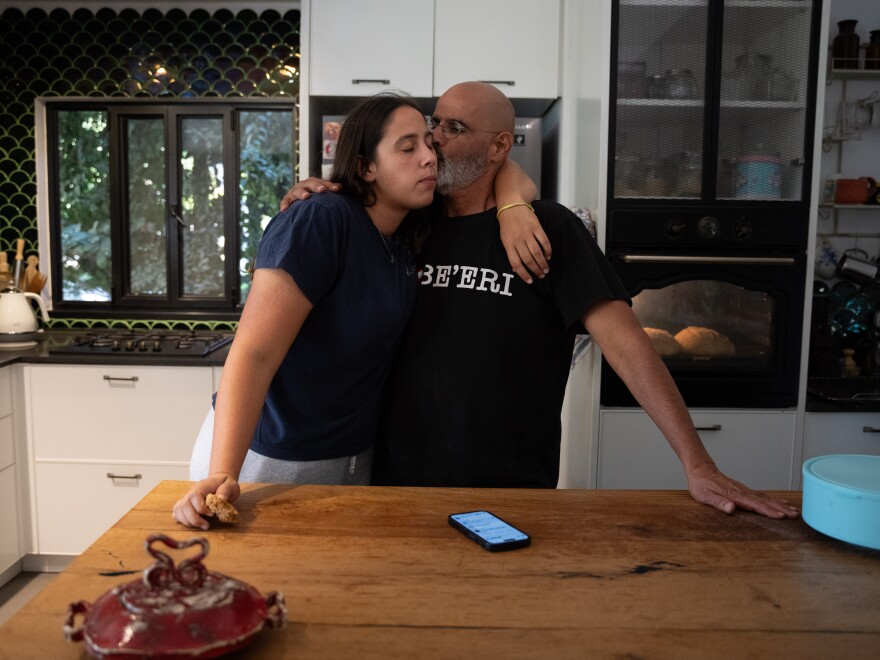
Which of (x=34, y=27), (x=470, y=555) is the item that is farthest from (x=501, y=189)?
(x=34, y=27)

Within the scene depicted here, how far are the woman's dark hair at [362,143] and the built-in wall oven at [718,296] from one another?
4.06ft

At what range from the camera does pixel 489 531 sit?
1.07m

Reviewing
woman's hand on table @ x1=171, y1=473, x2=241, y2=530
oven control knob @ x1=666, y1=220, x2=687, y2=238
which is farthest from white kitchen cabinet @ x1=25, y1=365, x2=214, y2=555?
woman's hand on table @ x1=171, y1=473, x2=241, y2=530

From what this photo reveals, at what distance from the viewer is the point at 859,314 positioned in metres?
3.11

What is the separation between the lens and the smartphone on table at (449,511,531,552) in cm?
103

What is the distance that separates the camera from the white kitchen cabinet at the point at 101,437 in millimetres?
3053

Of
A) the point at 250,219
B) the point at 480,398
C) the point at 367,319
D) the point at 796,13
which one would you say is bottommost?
the point at 480,398

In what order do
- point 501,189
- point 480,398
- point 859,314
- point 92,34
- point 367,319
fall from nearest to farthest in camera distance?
1. point 367,319
2. point 480,398
3. point 501,189
4. point 859,314
5. point 92,34

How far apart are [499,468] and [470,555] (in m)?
0.66

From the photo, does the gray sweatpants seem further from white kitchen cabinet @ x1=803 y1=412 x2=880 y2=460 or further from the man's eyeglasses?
white kitchen cabinet @ x1=803 y1=412 x2=880 y2=460

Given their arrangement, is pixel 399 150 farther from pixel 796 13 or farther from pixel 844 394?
pixel 844 394

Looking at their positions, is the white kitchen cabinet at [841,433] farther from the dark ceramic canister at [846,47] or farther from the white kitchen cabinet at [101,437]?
the white kitchen cabinet at [101,437]

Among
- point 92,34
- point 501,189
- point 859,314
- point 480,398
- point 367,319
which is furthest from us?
point 92,34

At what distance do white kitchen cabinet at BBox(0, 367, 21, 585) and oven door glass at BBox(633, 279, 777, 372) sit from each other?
235 cm
